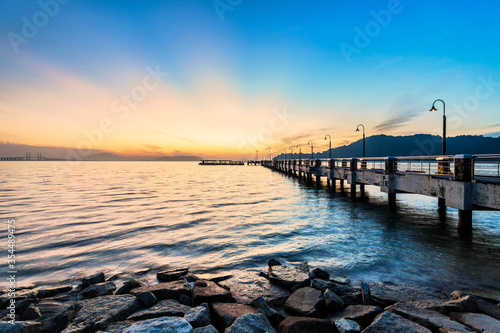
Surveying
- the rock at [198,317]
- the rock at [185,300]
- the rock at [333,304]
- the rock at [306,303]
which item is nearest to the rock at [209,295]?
the rock at [185,300]

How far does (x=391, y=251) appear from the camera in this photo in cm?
929

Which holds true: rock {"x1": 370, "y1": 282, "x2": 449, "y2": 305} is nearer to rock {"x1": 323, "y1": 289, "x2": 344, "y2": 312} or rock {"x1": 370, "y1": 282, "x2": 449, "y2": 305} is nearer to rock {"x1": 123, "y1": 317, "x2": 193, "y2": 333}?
rock {"x1": 323, "y1": 289, "x2": 344, "y2": 312}

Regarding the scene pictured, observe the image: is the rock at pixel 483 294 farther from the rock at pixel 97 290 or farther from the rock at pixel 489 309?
the rock at pixel 97 290

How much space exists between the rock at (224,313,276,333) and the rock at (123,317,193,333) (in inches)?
27.4

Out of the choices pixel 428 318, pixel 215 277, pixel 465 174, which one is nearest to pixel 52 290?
pixel 215 277

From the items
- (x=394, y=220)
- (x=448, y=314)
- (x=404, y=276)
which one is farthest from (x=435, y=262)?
(x=394, y=220)

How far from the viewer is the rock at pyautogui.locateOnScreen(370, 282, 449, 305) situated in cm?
552

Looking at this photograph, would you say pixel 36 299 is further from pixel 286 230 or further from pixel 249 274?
pixel 286 230

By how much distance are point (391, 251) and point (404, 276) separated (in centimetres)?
238

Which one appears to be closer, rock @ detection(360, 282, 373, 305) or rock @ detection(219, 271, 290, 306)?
rock @ detection(360, 282, 373, 305)

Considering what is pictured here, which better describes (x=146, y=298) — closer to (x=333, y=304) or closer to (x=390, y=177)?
(x=333, y=304)

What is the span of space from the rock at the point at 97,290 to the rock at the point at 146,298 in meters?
1.28

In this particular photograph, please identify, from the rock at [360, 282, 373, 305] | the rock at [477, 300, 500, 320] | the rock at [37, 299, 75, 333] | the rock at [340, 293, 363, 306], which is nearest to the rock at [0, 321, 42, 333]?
the rock at [37, 299, 75, 333]

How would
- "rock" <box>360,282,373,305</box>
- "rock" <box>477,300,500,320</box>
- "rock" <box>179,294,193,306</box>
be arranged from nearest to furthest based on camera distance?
"rock" <box>477,300,500,320</box> → "rock" <box>360,282,373,305</box> → "rock" <box>179,294,193,306</box>
